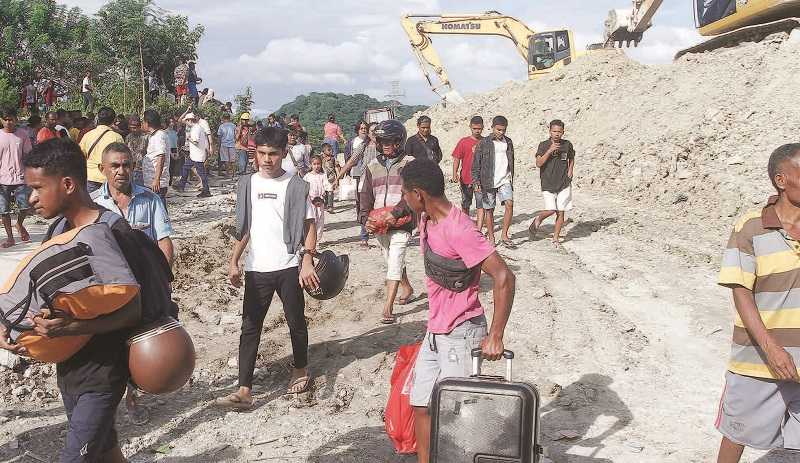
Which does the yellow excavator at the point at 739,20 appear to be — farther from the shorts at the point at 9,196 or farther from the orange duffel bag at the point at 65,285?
the orange duffel bag at the point at 65,285

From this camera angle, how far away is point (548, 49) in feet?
88.3

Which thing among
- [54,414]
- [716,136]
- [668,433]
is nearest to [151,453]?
[54,414]

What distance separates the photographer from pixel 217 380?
5.52 m

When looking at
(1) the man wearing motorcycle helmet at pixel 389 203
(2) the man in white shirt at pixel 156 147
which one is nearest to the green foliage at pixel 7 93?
(2) the man in white shirt at pixel 156 147

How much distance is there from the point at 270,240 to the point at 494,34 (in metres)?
25.1

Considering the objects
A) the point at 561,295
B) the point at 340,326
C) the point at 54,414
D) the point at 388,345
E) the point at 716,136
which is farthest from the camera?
the point at 716,136

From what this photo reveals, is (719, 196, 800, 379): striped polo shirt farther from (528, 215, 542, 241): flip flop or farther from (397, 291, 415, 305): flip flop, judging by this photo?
(528, 215, 542, 241): flip flop

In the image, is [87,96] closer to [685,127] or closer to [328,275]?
[685,127]

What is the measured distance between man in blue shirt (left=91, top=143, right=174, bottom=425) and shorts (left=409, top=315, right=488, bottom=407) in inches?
70.9

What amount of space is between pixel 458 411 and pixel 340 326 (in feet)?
12.3

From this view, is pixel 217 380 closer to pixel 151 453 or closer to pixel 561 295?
pixel 151 453

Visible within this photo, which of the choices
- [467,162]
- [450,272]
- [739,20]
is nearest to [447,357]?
[450,272]

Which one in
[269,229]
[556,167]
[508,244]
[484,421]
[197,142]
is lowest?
[508,244]

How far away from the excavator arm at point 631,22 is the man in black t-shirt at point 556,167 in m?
14.4
